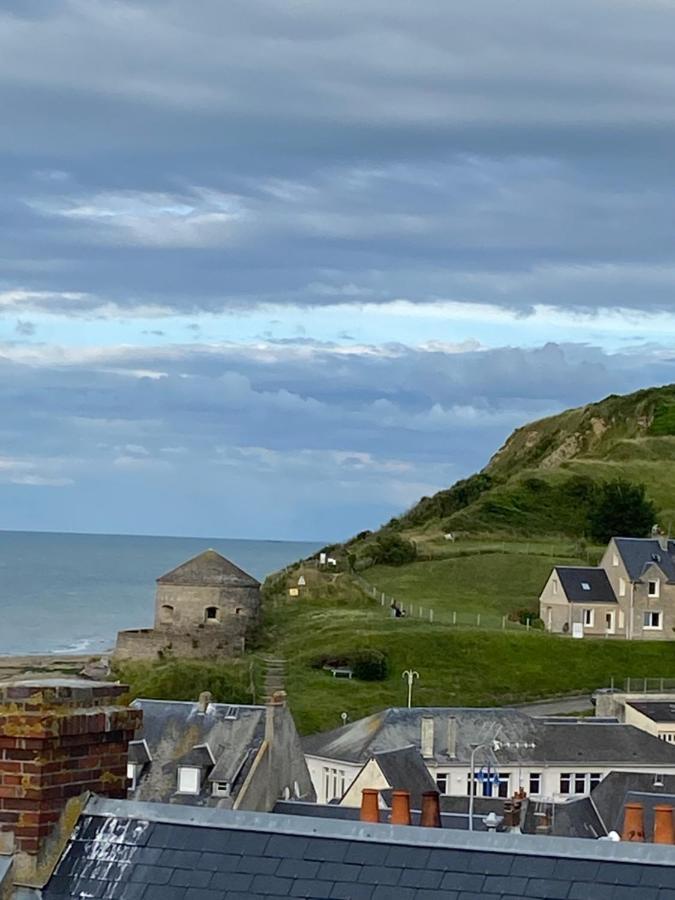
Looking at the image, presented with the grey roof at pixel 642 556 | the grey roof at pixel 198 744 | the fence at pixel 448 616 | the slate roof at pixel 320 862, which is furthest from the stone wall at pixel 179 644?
the slate roof at pixel 320 862

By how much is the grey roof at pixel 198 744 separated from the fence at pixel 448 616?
124 ft

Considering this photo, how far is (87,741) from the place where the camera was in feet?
31.2

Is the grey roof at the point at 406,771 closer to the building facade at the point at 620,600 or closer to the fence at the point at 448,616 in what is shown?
the fence at the point at 448,616

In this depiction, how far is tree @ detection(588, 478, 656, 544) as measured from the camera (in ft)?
330

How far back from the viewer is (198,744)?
1587 inches

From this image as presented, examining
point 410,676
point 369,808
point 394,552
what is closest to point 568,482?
point 394,552

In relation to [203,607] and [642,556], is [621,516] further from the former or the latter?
[203,607]

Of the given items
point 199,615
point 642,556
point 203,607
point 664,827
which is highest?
point 642,556

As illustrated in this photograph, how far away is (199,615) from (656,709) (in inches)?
886

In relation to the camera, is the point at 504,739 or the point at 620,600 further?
the point at 620,600

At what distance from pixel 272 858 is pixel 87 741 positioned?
138 cm

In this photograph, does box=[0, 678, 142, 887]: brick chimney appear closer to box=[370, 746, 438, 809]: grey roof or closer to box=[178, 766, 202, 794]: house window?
box=[178, 766, 202, 794]: house window

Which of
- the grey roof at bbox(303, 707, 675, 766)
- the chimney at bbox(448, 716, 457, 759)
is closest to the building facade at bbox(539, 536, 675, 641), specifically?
the grey roof at bbox(303, 707, 675, 766)

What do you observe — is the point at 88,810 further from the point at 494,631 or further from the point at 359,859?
the point at 494,631
